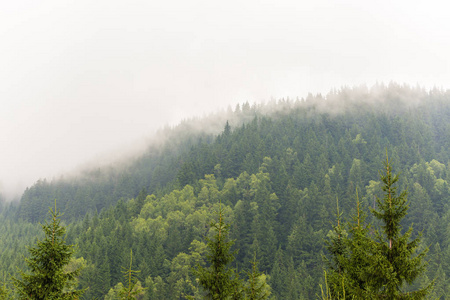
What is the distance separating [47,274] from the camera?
54.7 ft

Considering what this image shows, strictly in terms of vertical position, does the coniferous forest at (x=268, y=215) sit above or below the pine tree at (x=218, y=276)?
below

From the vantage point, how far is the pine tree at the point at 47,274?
16.5m

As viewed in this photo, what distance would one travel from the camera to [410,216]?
12912cm

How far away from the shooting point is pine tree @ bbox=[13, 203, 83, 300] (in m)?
16.5

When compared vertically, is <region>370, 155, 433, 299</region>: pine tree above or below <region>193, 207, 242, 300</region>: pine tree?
above

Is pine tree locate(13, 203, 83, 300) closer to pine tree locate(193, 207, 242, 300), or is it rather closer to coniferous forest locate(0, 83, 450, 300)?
pine tree locate(193, 207, 242, 300)

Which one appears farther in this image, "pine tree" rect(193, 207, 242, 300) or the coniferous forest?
the coniferous forest

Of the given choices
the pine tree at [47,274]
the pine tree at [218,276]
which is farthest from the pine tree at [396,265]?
the pine tree at [47,274]

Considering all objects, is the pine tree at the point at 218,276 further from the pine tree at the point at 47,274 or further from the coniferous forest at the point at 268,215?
the coniferous forest at the point at 268,215

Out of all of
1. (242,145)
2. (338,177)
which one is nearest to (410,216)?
(338,177)

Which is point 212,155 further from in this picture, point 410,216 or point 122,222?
point 410,216

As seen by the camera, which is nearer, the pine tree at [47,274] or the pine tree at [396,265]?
the pine tree at [396,265]

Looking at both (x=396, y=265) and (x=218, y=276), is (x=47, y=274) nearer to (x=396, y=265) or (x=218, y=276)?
(x=218, y=276)

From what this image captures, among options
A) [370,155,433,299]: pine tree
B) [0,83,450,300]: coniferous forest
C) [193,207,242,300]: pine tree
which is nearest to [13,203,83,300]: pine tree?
[193,207,242,300]: pine tree
